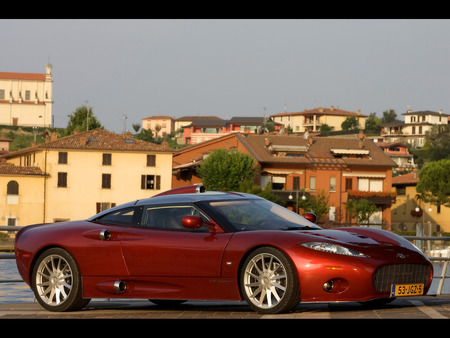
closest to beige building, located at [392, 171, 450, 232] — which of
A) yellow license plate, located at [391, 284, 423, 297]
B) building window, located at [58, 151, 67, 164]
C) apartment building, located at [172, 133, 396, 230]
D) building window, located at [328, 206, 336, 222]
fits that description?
A: apartment building, located at [172, 133, 396, 230]

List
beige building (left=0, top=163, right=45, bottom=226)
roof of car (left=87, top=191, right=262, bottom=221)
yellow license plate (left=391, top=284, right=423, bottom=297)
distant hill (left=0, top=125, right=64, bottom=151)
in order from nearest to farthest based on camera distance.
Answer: yellow license plate (left=391, top=284, right=423, bottom=297)
roof of car (left=87, top=191, right=262, bottom=221)
beige building (left=0, top=163, right=45, bottom=226)
distant hill (left=0, top=125, right=64, bottom=151)

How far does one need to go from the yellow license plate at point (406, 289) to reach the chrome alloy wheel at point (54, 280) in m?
3.43

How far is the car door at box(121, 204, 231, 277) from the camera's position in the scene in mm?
9289

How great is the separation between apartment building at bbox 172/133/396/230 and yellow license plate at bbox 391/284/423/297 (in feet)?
285

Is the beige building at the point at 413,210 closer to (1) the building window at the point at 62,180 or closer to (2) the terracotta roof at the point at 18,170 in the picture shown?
(1) the building window at the point at 62,180

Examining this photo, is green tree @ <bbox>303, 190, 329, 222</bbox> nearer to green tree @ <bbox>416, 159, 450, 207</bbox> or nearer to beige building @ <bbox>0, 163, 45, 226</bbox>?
green tree @ <bbox>416, 159, 450, 207</bbox>

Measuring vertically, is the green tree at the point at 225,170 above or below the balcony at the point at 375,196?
above

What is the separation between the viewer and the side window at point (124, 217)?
10062 millimetres

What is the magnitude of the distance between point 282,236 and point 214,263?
0.76m

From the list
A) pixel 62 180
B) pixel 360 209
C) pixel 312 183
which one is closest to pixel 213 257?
pixel 62 180

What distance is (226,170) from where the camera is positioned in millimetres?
92750

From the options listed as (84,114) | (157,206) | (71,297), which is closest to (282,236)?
(157,206)

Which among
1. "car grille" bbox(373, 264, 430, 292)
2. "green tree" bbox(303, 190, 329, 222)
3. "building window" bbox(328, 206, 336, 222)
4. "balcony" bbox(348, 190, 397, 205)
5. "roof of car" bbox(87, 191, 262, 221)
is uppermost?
"roof of car" bbox(87, 191, 262, 221)

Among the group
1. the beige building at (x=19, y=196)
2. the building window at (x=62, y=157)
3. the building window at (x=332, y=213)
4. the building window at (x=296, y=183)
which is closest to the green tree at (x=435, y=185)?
the building window at (x=332, y=213)
